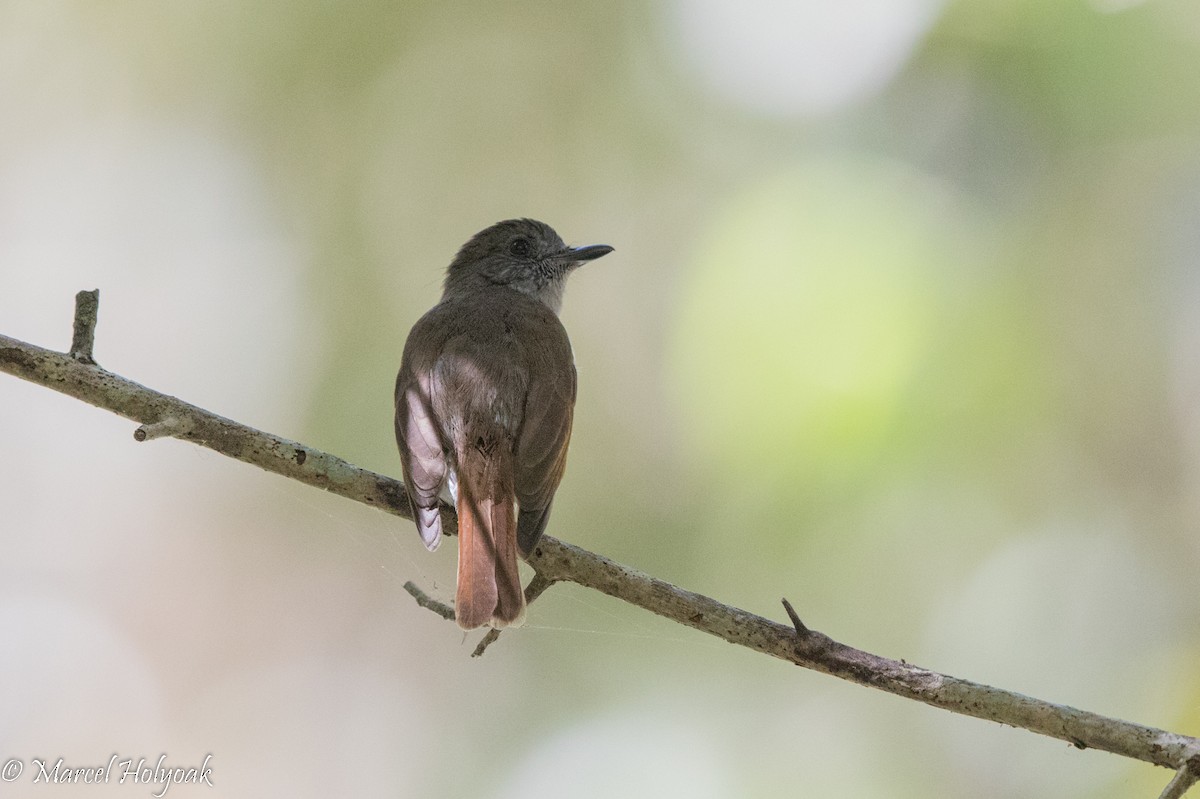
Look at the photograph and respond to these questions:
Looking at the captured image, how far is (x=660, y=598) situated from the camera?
10.8 ft

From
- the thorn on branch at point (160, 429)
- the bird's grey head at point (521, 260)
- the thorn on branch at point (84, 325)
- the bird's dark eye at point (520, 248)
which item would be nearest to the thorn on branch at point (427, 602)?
the thorn on branch at point (160, 429)

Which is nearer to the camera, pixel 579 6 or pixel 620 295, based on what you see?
pixel 620 295

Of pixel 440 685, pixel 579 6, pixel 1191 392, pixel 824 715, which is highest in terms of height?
pixel 579 6

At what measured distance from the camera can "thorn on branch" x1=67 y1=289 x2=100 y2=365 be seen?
3219 millimetres

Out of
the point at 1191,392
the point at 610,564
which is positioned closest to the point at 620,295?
the point at 1191,392

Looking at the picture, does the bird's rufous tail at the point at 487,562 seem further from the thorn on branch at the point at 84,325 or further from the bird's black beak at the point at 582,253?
the bird's black beak at the point at 582,253

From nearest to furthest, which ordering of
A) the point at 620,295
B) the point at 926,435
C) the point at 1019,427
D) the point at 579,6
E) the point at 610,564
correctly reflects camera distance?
1. the point at 610,564
2. the point at 926,435
3. the point at 1019,427
4. the point at 620,295
5. the point at 579,6

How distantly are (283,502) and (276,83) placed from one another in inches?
107

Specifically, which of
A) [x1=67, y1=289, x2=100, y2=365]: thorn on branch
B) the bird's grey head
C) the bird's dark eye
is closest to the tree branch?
[x1=67, y1=289, x2=100, y2=365]: thorn on branch

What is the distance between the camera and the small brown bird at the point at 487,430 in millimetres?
3586

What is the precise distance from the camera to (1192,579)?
5.43 metres

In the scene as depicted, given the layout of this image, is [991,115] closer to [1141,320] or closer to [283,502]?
[1141,320]

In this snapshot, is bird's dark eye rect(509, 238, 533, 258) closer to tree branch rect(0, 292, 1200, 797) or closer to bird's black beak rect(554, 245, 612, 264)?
bird's black beak rect(554, 245, 612, 264)

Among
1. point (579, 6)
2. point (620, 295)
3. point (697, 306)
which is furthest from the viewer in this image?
point (579, 6)
